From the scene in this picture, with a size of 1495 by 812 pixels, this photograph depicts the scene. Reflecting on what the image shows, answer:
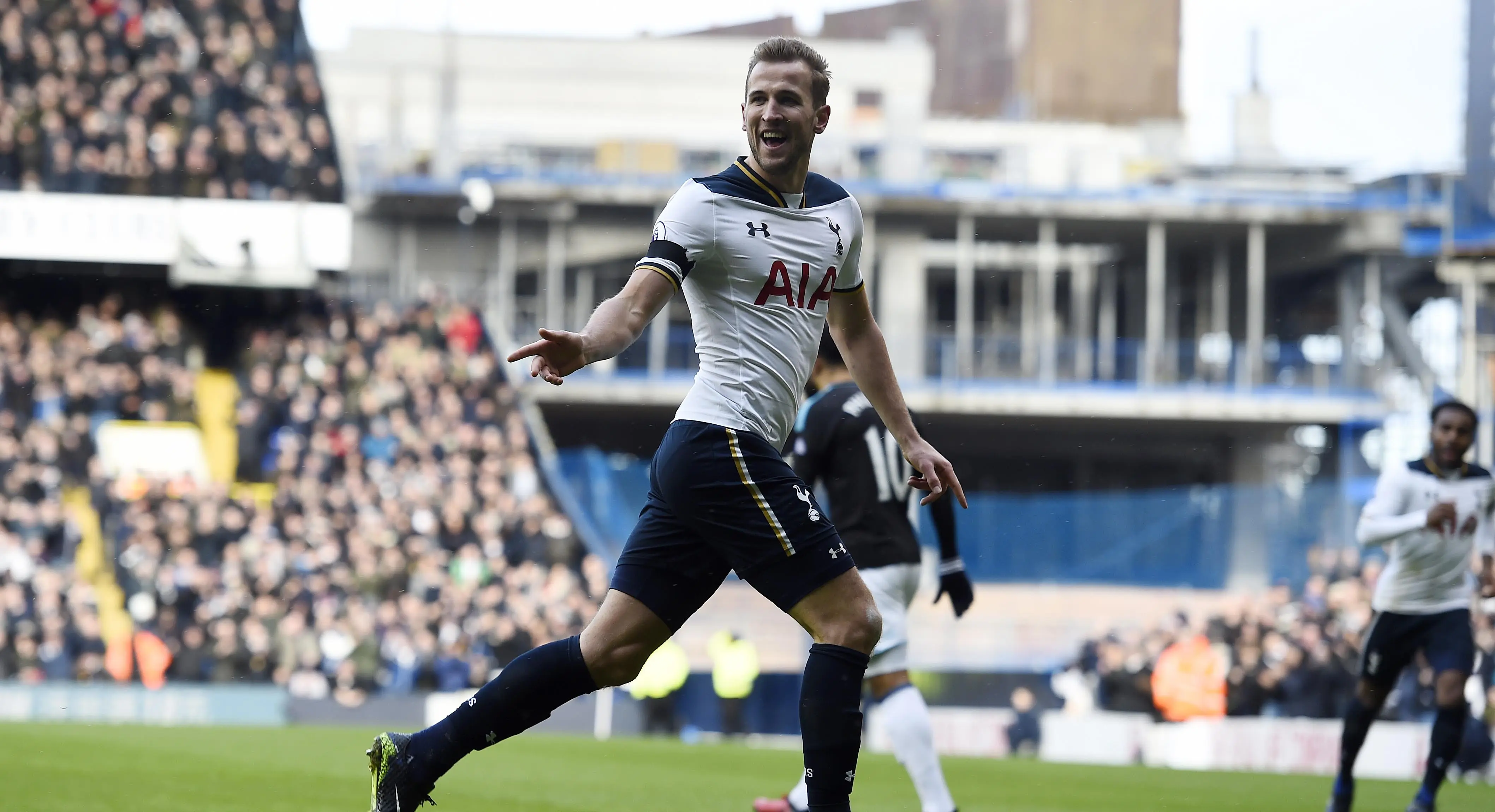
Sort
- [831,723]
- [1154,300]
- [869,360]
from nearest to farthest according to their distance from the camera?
[831,723] < [869,360] < [1154,300]

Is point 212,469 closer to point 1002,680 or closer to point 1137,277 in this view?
point 1002,680

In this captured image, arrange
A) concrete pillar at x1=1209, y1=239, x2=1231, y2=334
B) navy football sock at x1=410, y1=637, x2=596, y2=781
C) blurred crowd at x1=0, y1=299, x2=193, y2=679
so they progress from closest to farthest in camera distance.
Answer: navy football sock at x1=410, y1=637, x2=596, y2=781, blurred crowd at x1=0, y1=299, x2=193, y2=679, concrete pillar at x1=1209, y1=239, x2=1231, y2=334

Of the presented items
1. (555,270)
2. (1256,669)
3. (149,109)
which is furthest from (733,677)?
(555,270)

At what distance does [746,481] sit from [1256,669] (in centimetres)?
1370

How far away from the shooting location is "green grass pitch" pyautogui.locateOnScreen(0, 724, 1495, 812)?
7.40 meters

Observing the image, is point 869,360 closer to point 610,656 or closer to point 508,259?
point 610,656

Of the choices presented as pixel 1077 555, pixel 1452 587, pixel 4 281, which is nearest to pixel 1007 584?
pixel 1077 555

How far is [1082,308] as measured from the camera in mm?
35094

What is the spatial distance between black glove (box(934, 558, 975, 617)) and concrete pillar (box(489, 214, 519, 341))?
86.2 ft

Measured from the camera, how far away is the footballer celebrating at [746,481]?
168 inches

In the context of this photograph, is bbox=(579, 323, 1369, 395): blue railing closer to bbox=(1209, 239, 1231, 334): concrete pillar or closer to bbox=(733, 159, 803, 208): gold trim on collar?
bbox=(1209, 239, 1231, 334): concrete pillar

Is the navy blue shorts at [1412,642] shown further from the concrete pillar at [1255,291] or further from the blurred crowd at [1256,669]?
the concrete pillar at [1255,291]

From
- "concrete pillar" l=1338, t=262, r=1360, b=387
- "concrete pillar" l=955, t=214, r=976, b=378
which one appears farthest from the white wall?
"concrete pillar" l=1338, t=262, r=1360, b=387

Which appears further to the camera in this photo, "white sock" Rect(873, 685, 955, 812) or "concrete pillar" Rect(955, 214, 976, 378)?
"concrete pillar" Rect(955, 214, 976, 378)
